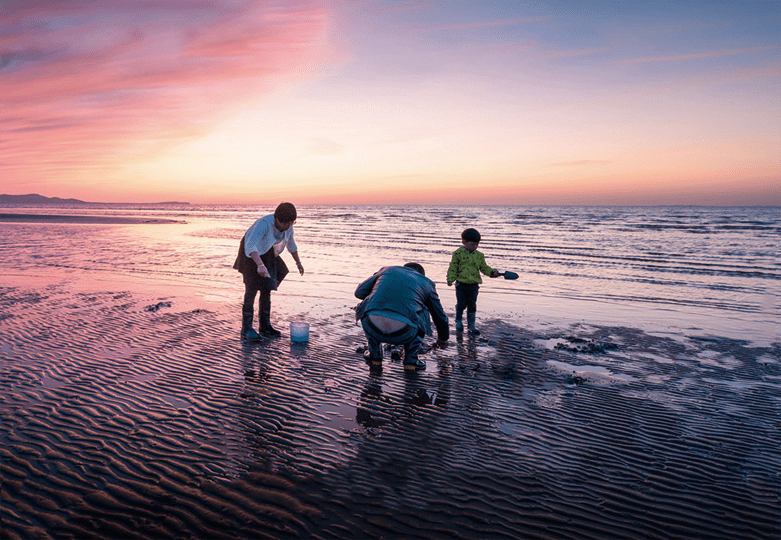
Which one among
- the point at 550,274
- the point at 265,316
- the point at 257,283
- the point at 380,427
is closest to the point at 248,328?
the point at 265,316

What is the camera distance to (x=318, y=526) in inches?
115

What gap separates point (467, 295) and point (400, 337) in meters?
2.75

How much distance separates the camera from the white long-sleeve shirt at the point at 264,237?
6.79 meters

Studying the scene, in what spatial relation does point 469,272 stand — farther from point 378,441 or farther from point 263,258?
point 378,441

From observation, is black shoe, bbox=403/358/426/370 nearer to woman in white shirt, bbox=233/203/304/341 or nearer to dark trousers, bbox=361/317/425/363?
dark trousers, bbox=361/317/425/363

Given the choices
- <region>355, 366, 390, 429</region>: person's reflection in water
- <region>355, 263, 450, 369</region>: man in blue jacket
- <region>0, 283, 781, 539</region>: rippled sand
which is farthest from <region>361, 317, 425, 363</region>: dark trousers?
<region>355, 366, 390, 429</region>: person's reflection in water

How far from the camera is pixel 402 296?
554 cm

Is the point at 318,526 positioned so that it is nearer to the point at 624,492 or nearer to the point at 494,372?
the point at 624,492

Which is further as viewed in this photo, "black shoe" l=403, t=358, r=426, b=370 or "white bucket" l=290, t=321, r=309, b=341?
"white bucket" l=290, t=321, r=309, b=341

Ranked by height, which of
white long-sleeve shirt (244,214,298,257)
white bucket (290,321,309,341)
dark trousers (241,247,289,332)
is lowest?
white bucket (290,321,309,341)

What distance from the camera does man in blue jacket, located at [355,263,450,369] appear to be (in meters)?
5.48

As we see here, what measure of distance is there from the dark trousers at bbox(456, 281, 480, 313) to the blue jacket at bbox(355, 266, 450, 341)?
1994 mm

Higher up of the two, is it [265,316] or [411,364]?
[265,316]

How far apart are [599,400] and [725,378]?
226 cm
